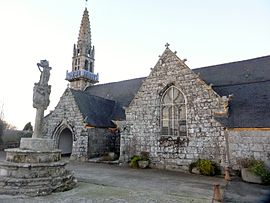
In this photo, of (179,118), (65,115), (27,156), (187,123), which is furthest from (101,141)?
(27,156)

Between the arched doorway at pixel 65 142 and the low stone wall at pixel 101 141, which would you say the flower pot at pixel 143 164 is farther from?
the arched doorway at pixel 65 142

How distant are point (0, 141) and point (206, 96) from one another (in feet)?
65.7

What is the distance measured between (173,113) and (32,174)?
25.5ft

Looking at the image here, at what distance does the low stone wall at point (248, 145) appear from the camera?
8.91 metres

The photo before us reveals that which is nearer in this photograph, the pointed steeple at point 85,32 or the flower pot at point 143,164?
the flower pot at point 143,164

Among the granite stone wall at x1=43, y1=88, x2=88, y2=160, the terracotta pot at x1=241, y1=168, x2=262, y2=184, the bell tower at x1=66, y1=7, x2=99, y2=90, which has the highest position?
the bell tower at x1=66, y1=7, x2=99, y2=90

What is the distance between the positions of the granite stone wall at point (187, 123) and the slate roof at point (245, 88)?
0.85m

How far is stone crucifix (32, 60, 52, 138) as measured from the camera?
7146 mm

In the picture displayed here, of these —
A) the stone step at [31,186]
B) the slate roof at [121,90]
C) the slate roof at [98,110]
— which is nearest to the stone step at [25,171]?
the stone step at [31,186]

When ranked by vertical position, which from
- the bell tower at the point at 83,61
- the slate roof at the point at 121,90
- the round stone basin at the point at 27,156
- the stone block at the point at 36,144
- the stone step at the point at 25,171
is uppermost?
the bell tower at the point at 83,61

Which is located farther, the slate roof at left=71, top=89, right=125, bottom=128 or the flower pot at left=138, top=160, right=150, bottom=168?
the slate roof at left=71, top=89, right=125, bottom=128

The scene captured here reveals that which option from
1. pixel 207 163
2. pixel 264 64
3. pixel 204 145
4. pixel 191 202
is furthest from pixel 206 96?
pixel 191 202

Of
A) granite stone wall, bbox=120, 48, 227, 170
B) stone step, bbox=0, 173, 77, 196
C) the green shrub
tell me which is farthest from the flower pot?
stone step, bbox=0, 173, 77, 196

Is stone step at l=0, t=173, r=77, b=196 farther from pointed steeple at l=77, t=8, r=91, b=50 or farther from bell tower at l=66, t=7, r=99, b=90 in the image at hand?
pointed steeple at l=77, t=8, r=91, b=50
